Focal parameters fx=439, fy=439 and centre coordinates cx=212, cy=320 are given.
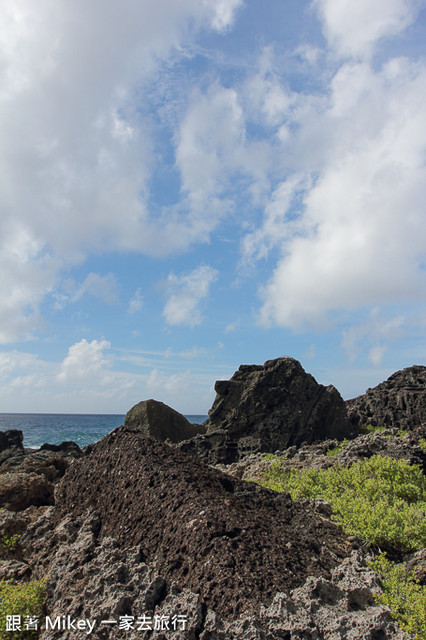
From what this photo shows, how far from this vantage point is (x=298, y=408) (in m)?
17.1

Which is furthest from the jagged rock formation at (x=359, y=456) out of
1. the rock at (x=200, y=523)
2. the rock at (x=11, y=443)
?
the rock at (x=11, y=443)

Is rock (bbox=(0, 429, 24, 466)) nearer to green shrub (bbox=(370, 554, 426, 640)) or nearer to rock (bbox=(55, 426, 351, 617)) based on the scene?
rock (bbox=(55, 426, 351, 617))

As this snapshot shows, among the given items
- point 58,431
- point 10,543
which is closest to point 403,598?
point 10,543

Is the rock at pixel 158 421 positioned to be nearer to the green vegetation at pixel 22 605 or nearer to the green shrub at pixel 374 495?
the green shrub at pixel 374 495

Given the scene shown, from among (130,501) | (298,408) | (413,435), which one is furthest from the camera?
(298,408)

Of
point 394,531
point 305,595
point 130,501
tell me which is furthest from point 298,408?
point 305,595

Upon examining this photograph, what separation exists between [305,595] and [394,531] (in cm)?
248

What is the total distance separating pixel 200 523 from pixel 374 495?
4.37 meters

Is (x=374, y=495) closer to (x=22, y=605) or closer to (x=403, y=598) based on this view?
(x=403, y=598)

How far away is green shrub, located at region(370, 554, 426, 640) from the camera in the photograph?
3596 millimetres

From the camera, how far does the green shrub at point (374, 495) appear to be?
18.1 feet

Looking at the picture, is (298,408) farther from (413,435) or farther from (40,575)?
(40,575)

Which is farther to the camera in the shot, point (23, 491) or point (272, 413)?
point (272, 413)

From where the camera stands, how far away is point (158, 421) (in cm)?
2141
